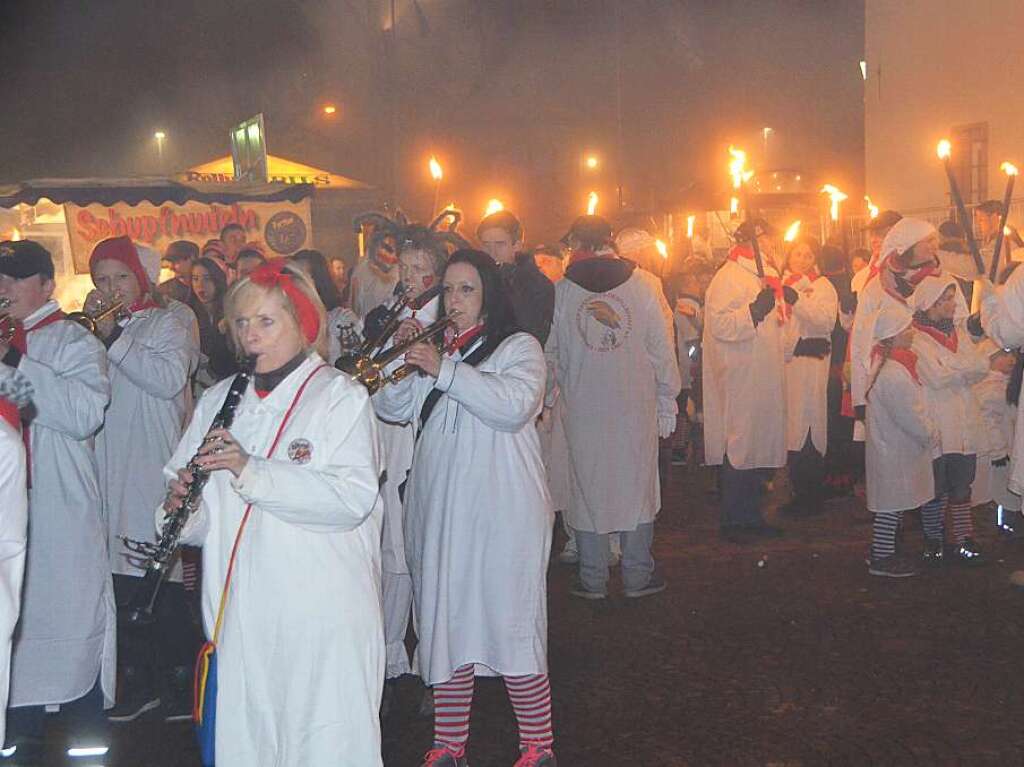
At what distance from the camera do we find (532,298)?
655cm

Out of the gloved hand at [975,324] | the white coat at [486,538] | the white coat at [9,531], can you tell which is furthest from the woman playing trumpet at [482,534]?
the gloved hand at [975,324]

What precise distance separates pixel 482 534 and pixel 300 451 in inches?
47.8

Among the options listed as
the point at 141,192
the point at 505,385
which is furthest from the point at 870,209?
the point at 505,385

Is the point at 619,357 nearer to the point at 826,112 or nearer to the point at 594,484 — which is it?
the point at 594,484

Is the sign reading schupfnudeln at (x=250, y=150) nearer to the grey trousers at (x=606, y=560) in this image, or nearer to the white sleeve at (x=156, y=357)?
the grey trousers at (x=606, y=560)

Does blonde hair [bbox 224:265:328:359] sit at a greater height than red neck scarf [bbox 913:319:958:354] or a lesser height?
greater

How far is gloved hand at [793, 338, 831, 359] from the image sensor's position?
1039 centimetres

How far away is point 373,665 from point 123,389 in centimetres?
288

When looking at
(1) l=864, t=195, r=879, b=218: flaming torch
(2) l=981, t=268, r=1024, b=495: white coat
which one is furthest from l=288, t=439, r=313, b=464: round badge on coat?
(1) l=864, t=195, r=879, b=218: flaming torch

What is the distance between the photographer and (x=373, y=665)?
387cm

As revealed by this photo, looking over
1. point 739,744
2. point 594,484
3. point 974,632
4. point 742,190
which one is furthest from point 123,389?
point 742,190

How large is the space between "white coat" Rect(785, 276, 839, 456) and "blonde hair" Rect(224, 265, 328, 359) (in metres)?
6.74

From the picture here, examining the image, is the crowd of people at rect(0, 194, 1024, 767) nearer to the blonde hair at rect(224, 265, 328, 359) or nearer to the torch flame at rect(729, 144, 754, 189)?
the blonde hair at rect(224, 265, 328, 359)

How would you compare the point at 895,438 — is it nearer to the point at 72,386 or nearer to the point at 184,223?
the point at 72,386
